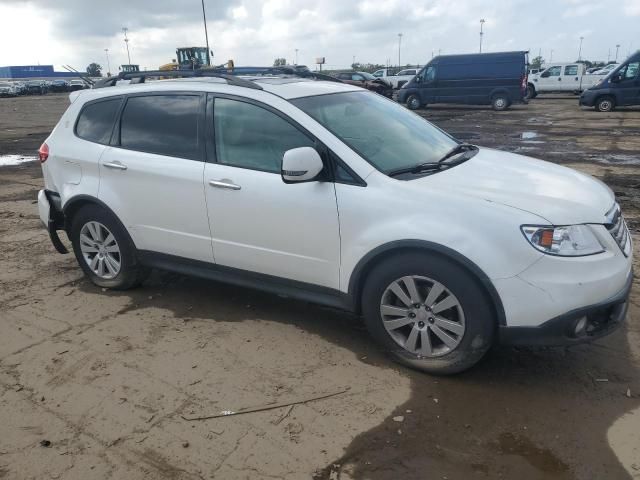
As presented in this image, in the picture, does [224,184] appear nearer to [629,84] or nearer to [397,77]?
[629,84]

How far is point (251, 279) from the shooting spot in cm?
398

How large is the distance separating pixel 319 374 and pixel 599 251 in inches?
70.5

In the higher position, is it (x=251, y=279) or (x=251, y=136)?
(x=251, y=136)

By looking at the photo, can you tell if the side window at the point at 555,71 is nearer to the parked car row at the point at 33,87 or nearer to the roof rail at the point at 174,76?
the roof rail at the point at 174,76

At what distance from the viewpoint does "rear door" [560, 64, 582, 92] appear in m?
30.4

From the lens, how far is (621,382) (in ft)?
10.6

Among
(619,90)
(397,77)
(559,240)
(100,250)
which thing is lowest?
(619,90)

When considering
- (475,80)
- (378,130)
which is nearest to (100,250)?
(378,130)

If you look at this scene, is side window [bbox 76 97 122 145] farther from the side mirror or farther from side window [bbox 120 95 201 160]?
the side mirror

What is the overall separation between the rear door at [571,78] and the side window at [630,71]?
1035 cm

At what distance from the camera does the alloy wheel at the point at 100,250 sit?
15.4 feet

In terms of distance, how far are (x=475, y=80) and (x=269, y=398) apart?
23.1 metres

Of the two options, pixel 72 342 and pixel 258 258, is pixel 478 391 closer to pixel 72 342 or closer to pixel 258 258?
pixel 258 258

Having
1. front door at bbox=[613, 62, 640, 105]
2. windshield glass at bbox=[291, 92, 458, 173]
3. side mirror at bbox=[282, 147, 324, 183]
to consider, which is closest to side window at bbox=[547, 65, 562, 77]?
front door at bbox=[613, 62, 640, 105]
